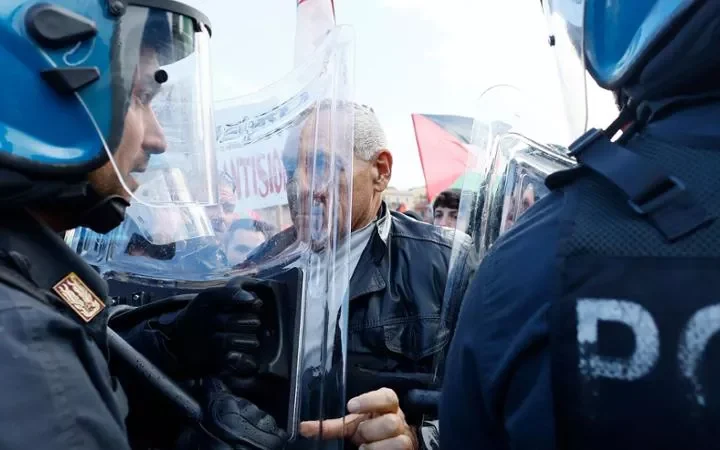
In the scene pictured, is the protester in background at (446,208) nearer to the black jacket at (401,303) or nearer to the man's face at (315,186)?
the black jacket at (401,303)

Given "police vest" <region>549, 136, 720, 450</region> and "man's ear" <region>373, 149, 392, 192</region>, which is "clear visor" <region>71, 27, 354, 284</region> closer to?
"man's ear" <region>373, 149, 392, 192</region>

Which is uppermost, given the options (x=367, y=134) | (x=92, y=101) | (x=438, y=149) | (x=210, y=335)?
(x=92, y=101)

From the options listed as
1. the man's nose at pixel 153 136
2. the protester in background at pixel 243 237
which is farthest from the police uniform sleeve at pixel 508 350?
the man's nose at pixel 153 136

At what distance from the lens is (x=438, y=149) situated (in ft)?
22.9

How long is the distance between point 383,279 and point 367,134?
591 millimetres

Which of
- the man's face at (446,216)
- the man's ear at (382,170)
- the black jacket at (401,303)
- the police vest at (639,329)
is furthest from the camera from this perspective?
the man's face at (446,216)

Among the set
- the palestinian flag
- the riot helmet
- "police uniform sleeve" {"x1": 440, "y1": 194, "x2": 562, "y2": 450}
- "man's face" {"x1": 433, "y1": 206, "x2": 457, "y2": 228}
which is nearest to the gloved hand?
the riot helmet

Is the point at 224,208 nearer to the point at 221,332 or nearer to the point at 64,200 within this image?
the point at 221,332

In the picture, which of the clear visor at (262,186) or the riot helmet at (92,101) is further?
the clear visor at (262,186)

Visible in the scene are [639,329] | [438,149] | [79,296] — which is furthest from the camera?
[438,149]

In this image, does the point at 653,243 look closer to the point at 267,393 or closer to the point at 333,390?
the point at 333,390

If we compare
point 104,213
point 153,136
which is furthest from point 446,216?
point 104,213

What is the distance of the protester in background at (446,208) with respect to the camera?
4.71 m

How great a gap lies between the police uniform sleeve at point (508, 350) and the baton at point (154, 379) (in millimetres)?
920
